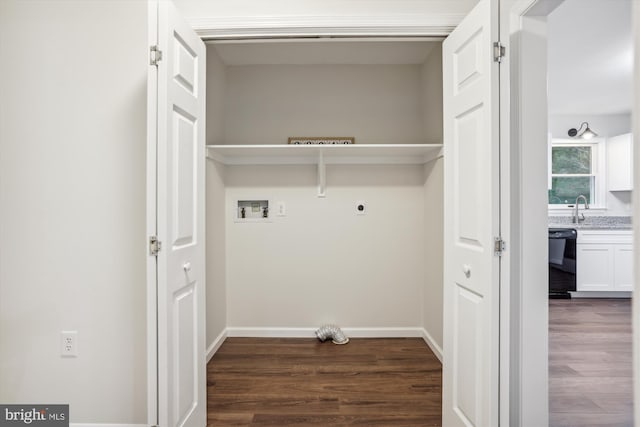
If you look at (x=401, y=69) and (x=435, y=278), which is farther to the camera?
(x=401, y=69)

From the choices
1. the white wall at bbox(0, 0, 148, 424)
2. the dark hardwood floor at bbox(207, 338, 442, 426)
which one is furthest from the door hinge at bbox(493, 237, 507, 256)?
the white wall at bbox(0, 0, 148, 424)

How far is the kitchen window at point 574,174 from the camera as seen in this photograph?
5.34 m

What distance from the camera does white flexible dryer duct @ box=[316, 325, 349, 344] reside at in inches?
123

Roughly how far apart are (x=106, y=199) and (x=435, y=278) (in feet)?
7.65

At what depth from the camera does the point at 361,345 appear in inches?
122

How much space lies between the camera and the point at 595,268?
15.8 feet

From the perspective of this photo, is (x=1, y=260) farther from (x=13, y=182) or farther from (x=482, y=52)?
(x=482, y=52)

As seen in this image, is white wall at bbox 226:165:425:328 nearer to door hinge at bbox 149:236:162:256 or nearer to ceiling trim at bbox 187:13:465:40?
ceiling trim at bbox 187:13:465:40

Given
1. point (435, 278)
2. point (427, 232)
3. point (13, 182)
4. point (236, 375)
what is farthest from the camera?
point (427, 232)

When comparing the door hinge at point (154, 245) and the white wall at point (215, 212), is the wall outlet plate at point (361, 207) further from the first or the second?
the door hinge at point (154, 245)

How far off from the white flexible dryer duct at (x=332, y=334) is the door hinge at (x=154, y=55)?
2.47 m

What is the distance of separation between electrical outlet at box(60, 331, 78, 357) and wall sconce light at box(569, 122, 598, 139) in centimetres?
616

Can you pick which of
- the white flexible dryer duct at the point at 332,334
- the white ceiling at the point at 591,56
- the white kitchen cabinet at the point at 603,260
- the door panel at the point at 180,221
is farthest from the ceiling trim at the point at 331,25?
the white kitchen cabinet at the point at 603,260

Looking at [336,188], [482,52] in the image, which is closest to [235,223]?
[336,188]
